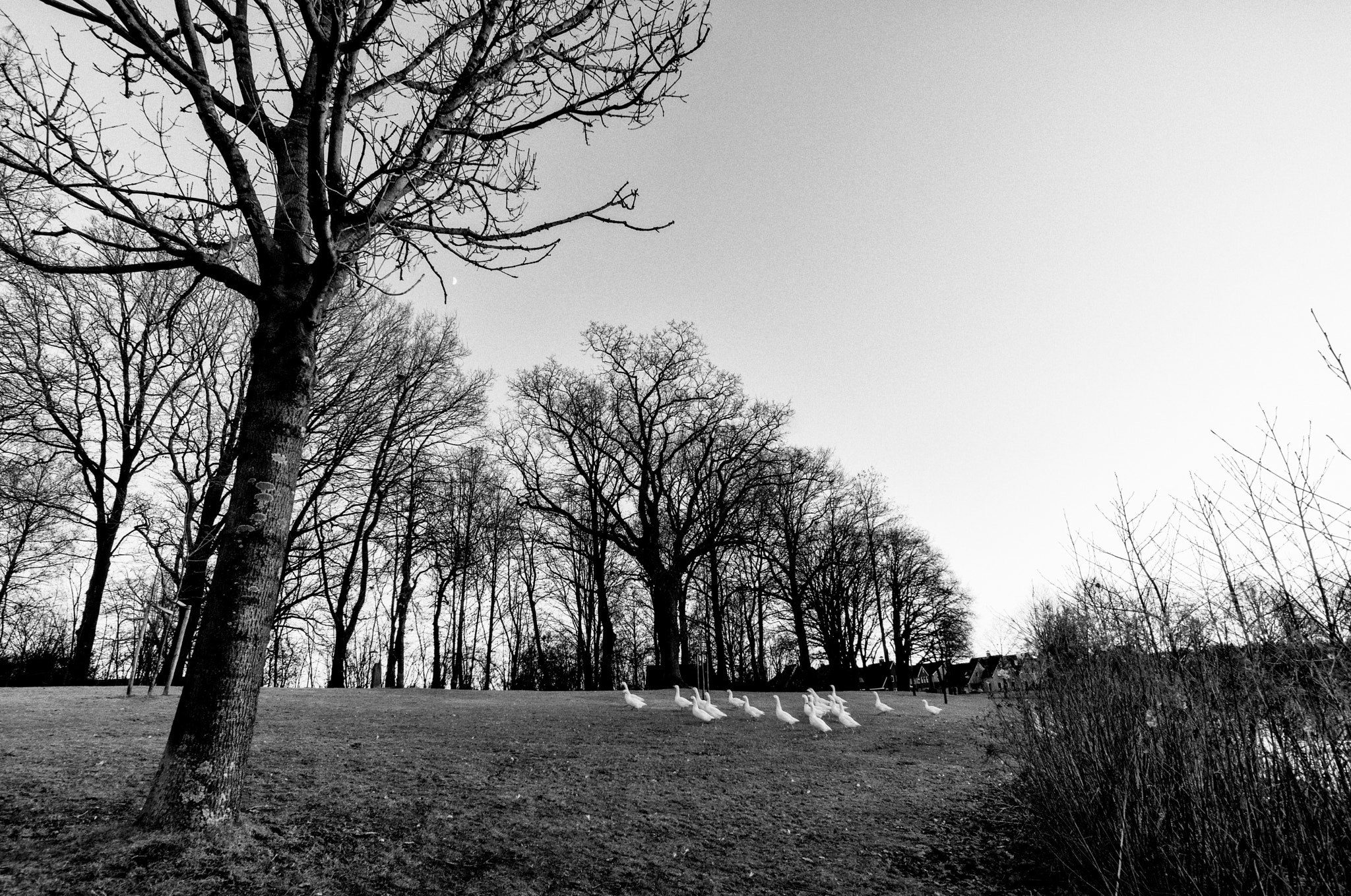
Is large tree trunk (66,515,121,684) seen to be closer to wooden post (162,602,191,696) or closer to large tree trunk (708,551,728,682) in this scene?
wooden post (162,602,191,696)

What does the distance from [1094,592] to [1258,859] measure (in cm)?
266

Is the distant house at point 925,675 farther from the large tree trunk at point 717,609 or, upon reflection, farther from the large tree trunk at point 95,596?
the large tree trunk at point 95,596

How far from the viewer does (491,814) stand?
572cm

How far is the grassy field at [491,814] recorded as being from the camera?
395 cm

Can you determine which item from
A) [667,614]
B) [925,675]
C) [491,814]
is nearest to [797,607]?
[667,614]

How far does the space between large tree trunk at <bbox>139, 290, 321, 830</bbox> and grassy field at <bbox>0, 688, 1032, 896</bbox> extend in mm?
287

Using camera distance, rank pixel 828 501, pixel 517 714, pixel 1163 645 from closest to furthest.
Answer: pixel 1163 645
pixel 517 714
pixel 828 501

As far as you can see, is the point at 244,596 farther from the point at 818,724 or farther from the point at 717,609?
the point at 717,609

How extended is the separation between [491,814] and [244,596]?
9.17 ft

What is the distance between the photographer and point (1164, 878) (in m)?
4.31

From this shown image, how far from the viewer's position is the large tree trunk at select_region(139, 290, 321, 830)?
4.09 m

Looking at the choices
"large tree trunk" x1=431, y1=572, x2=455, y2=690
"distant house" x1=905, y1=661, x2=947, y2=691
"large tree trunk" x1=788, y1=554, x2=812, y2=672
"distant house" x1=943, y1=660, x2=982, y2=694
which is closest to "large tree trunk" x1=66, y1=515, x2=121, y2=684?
"large tree trunk" x1=431, y1=572, x2=455, y2=690

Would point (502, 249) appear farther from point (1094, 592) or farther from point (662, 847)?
point (1094, 592)

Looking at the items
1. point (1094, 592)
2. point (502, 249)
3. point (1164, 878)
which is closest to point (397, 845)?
point (502, 249)
